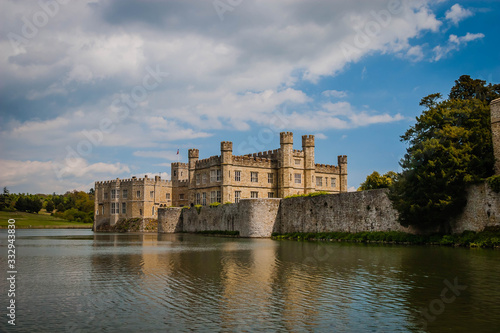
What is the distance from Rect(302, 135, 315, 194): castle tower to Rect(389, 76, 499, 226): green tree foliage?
2978cm

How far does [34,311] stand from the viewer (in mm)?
10461

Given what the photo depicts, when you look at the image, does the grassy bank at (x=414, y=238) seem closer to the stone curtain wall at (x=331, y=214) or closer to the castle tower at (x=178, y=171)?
the stone curtain wall at (x=331, y=214)

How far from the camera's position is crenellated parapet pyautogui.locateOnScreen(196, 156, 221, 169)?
191ft

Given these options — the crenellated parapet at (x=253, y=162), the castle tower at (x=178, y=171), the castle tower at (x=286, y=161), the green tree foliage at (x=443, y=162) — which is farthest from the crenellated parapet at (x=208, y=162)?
the green tree foliage at (x=443, y=162)

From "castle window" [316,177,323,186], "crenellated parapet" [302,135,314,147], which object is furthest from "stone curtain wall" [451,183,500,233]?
"castle window" [316,177,323,186]

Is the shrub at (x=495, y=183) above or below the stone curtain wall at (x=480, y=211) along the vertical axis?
above

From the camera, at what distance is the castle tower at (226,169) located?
5641 centimetres

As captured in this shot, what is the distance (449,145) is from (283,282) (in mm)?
17835

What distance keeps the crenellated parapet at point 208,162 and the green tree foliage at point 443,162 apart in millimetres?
30592

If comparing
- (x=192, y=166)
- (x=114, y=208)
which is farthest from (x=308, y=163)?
(x=114, y=208)

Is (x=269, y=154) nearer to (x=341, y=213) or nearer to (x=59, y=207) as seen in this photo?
(x=341, y=213)

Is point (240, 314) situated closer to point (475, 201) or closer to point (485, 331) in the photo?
point (485, 331)

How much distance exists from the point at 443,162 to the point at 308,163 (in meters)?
33.6

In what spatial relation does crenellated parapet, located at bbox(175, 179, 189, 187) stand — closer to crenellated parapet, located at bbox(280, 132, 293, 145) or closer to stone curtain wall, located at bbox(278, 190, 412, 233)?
crenellated parapet, located at bbox(280, 132, 293, 145)
